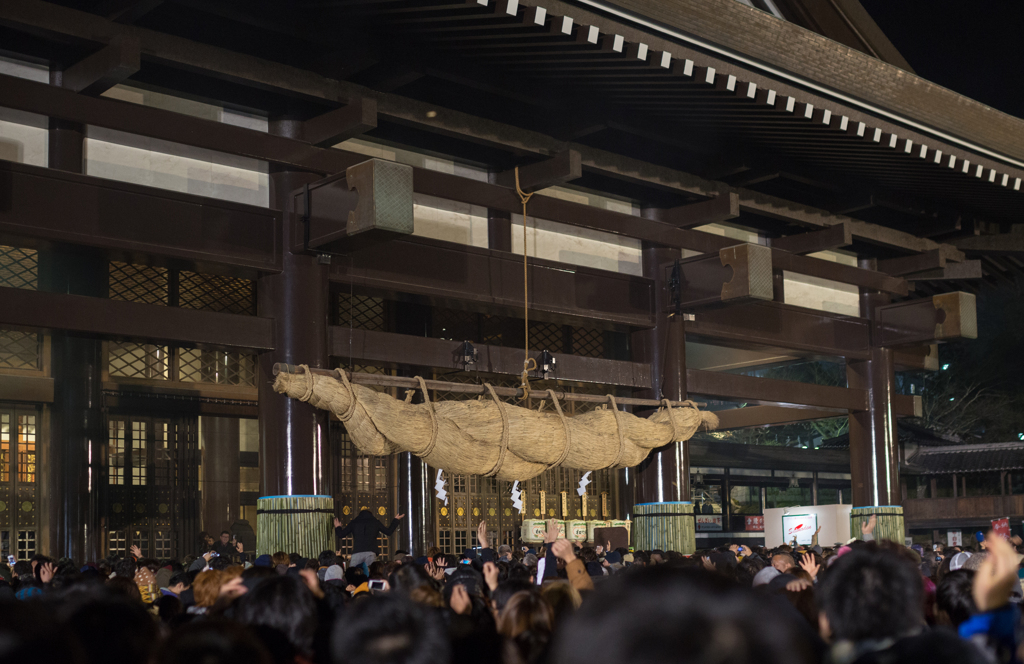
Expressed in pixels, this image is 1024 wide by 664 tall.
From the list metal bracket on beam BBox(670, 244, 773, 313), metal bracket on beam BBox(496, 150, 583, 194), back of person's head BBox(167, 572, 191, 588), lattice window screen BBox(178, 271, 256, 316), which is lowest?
back of person's head BBox(167, 572, 191, 588)

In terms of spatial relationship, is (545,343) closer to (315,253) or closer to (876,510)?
(876,510)

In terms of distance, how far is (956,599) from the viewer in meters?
4.02

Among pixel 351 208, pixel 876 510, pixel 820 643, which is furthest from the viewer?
pixel 876 510

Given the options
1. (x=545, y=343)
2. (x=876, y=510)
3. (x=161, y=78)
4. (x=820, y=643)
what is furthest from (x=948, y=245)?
(x=820, y=643)

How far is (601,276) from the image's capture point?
11195 mm

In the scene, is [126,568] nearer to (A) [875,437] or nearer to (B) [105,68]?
(B) [105,68]

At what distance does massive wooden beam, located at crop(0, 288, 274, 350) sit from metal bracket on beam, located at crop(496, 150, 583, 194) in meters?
3.02

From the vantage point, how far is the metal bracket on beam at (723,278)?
10516 mm

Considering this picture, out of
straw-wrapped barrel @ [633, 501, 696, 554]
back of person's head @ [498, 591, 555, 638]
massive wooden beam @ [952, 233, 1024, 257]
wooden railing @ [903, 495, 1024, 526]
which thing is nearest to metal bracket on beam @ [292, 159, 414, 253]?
straw-wrapped barrel @ [633, 501, 696, 554]

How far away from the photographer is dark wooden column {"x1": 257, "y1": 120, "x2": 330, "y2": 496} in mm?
8750

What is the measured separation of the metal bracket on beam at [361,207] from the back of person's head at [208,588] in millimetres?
3895

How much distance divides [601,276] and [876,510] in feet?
16.5

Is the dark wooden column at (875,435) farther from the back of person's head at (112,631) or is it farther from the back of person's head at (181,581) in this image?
the back of person's head at (112,631)

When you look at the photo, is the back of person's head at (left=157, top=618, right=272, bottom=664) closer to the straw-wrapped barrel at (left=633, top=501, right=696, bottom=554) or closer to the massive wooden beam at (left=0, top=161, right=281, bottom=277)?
the massive wooden beam at (left=0, top=161, right=281, bottom=277)
